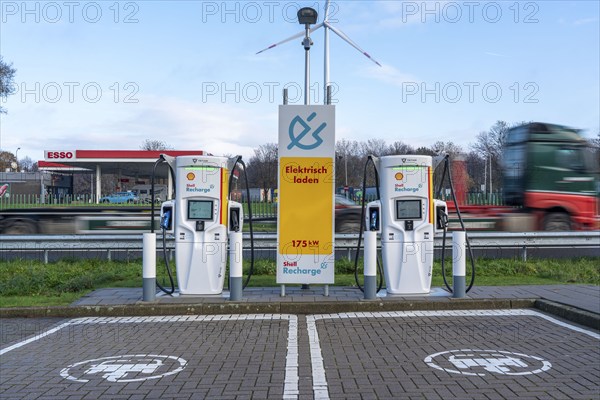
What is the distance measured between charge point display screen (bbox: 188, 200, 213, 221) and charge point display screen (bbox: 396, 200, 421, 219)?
3.16m

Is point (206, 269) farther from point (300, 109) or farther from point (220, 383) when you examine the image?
point (220, 383)

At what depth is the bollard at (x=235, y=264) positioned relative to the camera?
9961 mm

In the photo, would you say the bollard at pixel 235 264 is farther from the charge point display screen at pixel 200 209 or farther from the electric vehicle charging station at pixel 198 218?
the charge point display screen at pixel 200 209

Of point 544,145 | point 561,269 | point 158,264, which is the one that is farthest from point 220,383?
point 544,145

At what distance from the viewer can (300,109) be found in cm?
1069

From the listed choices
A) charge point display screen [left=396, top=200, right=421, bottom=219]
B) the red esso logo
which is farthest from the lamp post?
the red esso logo

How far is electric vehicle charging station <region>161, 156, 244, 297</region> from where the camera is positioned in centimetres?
1045

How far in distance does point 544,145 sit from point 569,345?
15.2 metres

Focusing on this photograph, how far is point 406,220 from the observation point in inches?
412

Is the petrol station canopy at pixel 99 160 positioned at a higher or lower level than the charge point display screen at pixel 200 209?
higher

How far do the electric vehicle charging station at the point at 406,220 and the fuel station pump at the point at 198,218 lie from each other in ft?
8.15

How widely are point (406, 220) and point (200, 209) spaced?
343 centimetres

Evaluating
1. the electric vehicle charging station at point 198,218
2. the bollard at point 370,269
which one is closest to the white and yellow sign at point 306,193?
the bollard at point 370,269

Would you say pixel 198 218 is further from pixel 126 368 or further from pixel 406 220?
pixel 126 368
